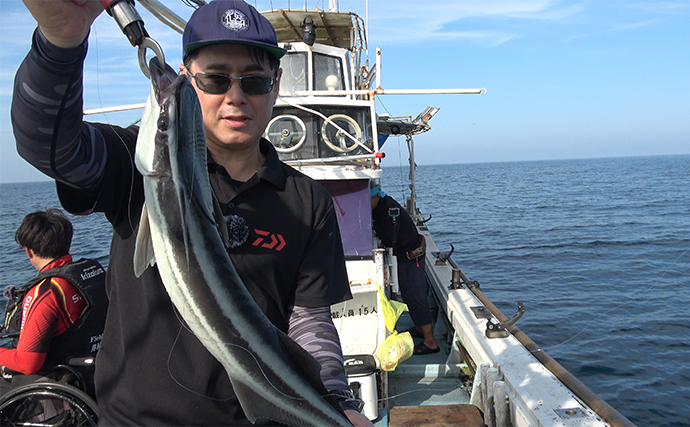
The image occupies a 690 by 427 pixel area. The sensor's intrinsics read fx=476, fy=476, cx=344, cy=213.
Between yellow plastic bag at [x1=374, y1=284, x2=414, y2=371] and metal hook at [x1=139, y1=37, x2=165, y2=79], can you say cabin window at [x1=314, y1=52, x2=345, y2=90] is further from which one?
metal hook at [x1=139, y1=37, x2=165, y2=79]

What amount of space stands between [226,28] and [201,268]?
→ 91cm

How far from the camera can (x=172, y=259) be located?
156 cm

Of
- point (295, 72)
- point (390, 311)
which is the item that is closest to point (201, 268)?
point (390, 311)

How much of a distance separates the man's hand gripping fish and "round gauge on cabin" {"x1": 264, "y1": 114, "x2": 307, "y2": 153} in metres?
5.55

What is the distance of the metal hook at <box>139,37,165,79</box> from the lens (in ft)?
4.78

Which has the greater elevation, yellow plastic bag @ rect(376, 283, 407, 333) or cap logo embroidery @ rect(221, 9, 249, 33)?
cap logo embroidery @ rect(221, 9, 249, 33)

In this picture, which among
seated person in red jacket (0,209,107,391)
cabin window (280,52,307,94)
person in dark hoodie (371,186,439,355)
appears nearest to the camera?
seated person in red jacket (0,209,107,391)

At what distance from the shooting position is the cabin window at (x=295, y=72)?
29.4 feet

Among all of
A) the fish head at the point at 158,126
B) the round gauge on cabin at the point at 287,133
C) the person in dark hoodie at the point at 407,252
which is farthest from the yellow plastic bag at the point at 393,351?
the fish head at the point at 158,126

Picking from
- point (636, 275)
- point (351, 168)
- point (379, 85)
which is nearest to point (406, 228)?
point (351, 168)

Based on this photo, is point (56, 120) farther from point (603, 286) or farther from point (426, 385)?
point (603, 286)

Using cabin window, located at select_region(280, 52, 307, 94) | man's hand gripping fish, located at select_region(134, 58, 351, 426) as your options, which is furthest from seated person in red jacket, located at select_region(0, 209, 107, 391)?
cabin window, located at select_region(280, 52, 307, 94)

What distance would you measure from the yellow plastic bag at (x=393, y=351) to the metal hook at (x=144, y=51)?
4.60 meters

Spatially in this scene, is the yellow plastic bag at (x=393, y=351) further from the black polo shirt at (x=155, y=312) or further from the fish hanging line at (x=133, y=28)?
the fish hanging line at (x=133, y=28)
